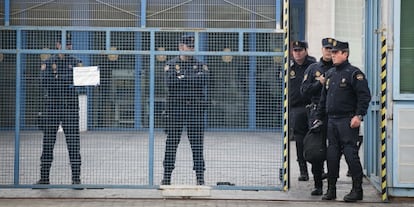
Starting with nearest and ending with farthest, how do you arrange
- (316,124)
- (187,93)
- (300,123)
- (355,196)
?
1. (355,196)
2. (187,93)
3. (316,124)
4. (300,123)

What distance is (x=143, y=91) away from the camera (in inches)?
343

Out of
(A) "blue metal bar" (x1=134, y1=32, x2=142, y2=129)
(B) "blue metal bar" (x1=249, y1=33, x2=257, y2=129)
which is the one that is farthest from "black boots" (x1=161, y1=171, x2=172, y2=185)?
(B) "blue metal bar" (x1=249, y1=33, x2=257, y2=129)

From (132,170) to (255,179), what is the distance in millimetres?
1522

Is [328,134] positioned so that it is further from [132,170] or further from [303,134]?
[132,170]

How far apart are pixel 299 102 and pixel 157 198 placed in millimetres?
2563

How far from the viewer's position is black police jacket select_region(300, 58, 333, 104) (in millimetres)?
9070

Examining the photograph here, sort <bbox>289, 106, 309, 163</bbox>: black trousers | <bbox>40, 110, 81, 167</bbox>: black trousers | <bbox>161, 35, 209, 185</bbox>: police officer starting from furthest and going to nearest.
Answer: <bbox>289, 106, 309, 163</bbox>: black trousers, <bbox>40, 110, 81, 167</bbox>: black trousers, <bbox>161, 35, 209, 185</bbox>: police officer

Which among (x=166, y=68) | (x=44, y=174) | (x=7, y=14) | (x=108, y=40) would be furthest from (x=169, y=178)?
(x=7, y=14)

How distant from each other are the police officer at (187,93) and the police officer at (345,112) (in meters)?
1.51

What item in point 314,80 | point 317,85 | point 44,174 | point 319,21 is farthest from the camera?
point 319,21

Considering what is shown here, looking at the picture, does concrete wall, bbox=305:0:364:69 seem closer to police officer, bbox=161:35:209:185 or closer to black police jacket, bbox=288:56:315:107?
black police jacket, bbox=288:56:315:107

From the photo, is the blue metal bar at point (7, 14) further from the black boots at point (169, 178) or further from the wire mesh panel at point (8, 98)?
the black boots at point (169, 178)

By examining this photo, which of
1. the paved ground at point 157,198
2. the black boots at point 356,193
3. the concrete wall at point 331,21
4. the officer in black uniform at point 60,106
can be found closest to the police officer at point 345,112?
the black boots at point 356,193

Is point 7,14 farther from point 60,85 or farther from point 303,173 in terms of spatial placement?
point 303,173
